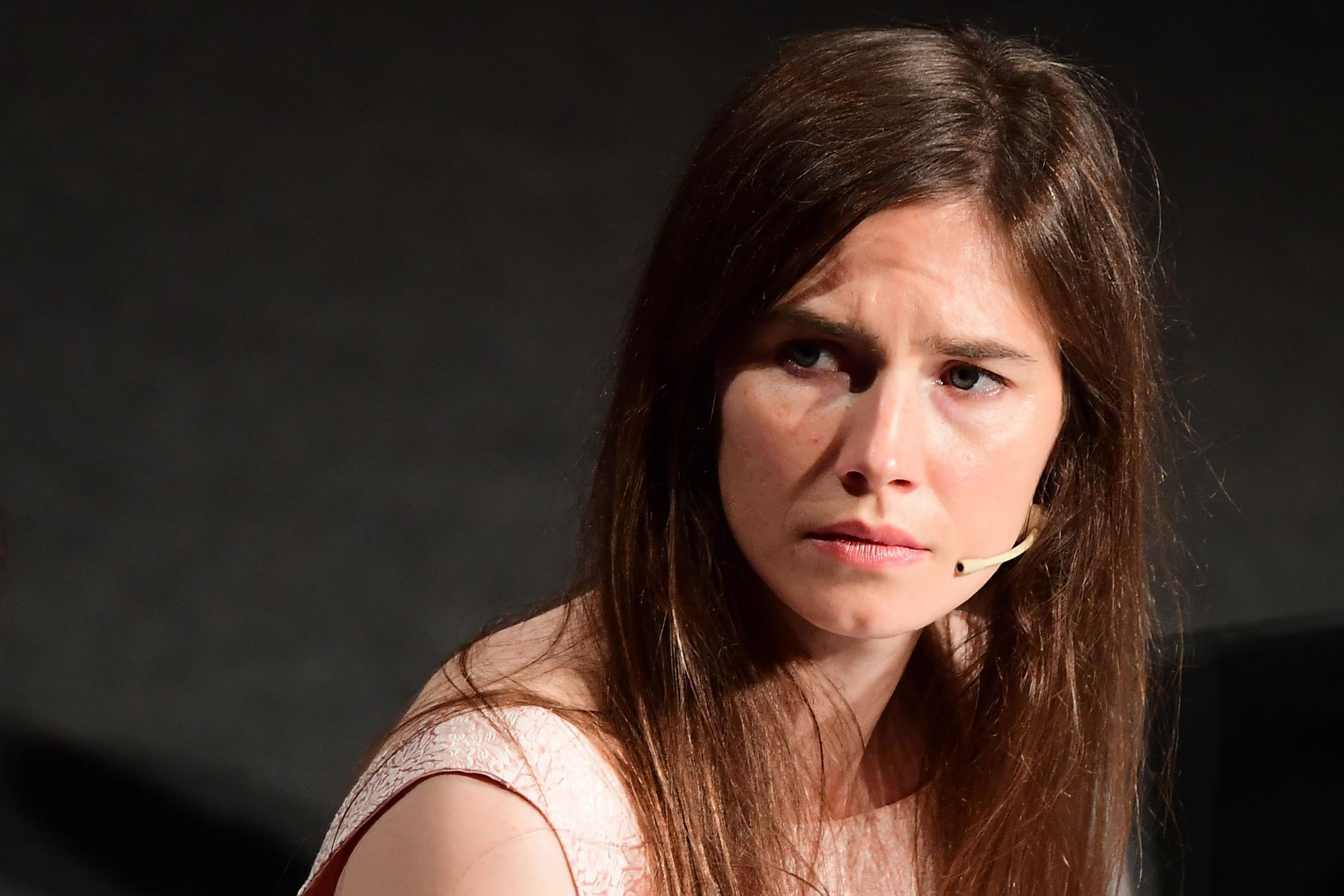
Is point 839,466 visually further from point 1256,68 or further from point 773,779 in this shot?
point 1256,68

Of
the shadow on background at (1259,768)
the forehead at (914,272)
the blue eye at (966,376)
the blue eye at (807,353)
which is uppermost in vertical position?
the forehead at (914,272)

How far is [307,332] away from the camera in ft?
6.24

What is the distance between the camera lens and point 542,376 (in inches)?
78.5

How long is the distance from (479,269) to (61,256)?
0.46 m

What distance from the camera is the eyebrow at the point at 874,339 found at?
0.99 meters

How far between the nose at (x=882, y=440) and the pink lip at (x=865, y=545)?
0.03 m

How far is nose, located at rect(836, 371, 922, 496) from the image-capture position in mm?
978

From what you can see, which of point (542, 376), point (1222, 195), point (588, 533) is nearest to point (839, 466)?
point (588, 533)

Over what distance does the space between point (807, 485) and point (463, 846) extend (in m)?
0.29

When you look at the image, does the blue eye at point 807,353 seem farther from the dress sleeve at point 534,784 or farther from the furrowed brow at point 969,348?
the dress sleeve at point 534,784

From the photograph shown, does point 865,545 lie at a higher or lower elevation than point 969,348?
lower

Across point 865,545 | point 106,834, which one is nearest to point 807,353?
point 865,545

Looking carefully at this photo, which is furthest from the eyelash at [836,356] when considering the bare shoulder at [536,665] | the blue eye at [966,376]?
the bare shoulder at [536,665]

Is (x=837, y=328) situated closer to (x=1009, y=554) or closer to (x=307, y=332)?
(x=1009, y=554)
